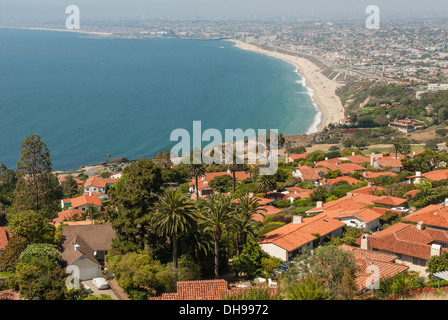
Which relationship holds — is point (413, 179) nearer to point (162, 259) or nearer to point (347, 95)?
point (162, 259)

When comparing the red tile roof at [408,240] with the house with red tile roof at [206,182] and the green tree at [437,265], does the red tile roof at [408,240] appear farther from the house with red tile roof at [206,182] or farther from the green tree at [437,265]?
the house with red tile roof at [206,182]

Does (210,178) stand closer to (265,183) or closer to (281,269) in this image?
(265,183)

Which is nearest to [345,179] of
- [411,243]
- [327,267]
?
[411,243]

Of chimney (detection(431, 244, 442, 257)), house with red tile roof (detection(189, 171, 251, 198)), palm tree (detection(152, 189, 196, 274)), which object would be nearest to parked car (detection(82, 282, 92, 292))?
palm tree (detection(152, 189, 196, 274))

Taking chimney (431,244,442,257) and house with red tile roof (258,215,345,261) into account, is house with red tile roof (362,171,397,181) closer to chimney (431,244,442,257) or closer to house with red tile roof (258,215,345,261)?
house with red tile roof (258,215,345,261)

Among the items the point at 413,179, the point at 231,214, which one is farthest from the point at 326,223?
the point at 413,179

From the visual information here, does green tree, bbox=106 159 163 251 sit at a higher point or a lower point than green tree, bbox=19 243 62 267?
higher

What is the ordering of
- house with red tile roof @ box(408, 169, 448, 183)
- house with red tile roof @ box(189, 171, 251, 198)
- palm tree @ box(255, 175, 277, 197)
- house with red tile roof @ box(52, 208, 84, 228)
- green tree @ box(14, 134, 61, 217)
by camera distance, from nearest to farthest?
1. green tree @ box(14, 134, 61, 217)
2. house with red tile roof @ box(52, 208, 84, 228)
3. palm tree @ box(255, 175, 277, 197)
4. house with red tile roof @ box(408, 169, 448, 183)
5. house with red tile roof @ box(189, 171, 251, 198)
